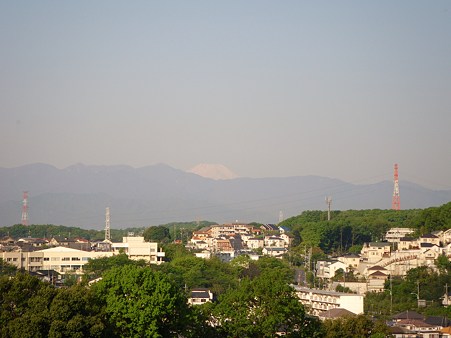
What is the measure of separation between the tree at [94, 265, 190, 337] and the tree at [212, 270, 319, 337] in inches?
56.5

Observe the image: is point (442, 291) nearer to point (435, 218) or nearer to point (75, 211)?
point (435, 218)

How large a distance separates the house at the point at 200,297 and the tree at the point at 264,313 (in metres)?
9.89

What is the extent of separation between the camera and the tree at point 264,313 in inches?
1013

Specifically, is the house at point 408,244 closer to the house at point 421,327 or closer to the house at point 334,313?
the house at point 334,313

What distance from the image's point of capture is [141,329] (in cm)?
2362

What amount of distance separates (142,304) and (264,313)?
12.0 ft

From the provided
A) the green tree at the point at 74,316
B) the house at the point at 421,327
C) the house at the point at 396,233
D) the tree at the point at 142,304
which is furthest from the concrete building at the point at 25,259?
the green tree at the point at 74,316

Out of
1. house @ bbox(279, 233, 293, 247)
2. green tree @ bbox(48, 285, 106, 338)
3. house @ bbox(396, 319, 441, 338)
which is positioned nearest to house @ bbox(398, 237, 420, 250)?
house @ bbox(279, 233, 293, 247)

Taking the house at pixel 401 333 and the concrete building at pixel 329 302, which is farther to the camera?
the concrete building at pixel 329 302

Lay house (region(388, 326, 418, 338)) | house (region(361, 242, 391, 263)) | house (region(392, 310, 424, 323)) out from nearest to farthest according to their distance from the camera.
Answer: house (region(388, 326, 418, 338)), house (region(392, 310, 424, 323)), house (region(361, 242, 391, 263))

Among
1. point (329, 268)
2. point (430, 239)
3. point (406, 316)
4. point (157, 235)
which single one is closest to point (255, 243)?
point (157, 235)

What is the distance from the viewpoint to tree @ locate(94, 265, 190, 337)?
23672 mm

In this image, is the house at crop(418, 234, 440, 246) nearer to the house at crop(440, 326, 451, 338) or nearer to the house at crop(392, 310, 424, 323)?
the house at crop(392, 310, 424, 323)

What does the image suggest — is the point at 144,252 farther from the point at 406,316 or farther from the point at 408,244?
the point at 406,316
